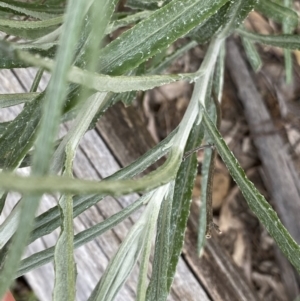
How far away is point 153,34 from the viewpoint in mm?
555

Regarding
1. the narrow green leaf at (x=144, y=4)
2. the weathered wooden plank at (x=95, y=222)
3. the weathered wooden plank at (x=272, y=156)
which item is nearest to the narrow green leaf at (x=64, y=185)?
the narrow green leaf at (x=144, y=4)

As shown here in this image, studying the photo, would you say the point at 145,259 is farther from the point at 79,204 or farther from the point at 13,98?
the point at 13,98

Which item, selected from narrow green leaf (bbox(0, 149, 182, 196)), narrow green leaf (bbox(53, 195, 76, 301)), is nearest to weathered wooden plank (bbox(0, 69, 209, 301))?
narrow green leaf (bbox(53, 195, 76, 301))

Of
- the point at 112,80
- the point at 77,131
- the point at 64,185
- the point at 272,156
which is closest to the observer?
the point at 64,185

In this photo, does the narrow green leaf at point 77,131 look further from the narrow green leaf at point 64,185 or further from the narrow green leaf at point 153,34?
the narrow green leaf at point 64,185

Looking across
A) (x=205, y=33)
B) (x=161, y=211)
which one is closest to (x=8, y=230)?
(x=161, y=211)

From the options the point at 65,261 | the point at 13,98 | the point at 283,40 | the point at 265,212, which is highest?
the point at 13,98

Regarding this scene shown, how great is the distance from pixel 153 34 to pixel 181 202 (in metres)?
0.32

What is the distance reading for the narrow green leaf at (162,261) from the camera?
613 mm

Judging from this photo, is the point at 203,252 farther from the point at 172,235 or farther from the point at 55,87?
the point at 55,87

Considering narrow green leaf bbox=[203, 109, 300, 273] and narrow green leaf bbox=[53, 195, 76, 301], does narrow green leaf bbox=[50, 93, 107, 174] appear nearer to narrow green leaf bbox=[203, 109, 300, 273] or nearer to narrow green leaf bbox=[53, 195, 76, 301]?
narrow green leaf bbox=[53, 195, 76, 301]

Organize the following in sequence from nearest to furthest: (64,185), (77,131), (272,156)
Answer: (64,185), (77,131), (272,156)

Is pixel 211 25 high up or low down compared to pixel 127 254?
up

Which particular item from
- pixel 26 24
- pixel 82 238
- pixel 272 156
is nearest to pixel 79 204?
pixel 82 238
